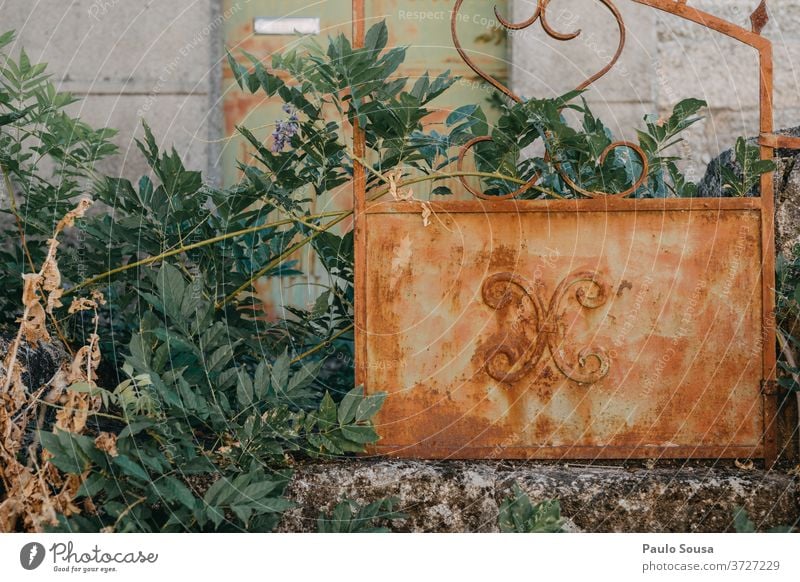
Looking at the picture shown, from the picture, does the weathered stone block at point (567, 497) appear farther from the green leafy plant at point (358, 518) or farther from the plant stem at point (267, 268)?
the plant stem at point (267, 268)

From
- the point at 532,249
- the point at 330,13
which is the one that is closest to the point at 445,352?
the point at 532,249

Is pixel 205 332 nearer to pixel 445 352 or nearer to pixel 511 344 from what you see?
pixel 445 352

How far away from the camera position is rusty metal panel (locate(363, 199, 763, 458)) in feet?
7.06

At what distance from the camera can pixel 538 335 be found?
216cm

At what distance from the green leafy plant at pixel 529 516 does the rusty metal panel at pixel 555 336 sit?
8.9 inches

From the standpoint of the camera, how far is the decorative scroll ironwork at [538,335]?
84.7 inches

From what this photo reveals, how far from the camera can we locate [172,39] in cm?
340

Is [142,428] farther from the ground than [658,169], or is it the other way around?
[658,169]

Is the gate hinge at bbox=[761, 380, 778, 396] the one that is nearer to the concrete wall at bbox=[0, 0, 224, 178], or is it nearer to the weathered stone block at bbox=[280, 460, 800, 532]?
the weathered stone block at bbox=[280, 460, 800, 532]

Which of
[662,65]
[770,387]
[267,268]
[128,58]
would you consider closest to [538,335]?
[770,387]

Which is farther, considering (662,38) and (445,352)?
(662,38)

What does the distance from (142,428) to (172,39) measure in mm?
1938

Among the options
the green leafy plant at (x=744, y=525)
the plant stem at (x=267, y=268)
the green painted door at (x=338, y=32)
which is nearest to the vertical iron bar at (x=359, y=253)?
the plant stem at (x=267, y=268)

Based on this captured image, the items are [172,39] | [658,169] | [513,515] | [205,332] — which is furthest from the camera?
[172,39]
